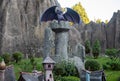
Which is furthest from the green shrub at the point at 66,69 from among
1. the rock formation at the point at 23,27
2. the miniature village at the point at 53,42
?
the rock formation at the point at 23,27

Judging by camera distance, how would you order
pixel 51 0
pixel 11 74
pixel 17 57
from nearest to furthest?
pixel 11 74, pixel 17 57, pixel 51 0

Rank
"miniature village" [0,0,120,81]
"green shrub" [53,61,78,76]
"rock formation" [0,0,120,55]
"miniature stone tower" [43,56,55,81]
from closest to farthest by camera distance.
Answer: "miniature stone tower" [43,56,55,81], "miniature village" [0,0,120,81], "green shrub" [53,61,78,76], "rock formation" [0,0,120,55]

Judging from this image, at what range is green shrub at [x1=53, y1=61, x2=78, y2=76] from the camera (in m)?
19.5

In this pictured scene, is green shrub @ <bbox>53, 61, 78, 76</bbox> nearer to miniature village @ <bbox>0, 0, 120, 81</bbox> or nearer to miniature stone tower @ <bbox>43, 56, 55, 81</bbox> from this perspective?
miniature village @ <bbox>0, 0, 120, 81</bbox>

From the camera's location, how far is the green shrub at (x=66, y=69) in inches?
769

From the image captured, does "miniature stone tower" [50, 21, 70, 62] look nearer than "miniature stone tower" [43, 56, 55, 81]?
No

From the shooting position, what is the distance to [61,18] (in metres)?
21.7

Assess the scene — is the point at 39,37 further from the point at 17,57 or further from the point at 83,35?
the point at 17,57

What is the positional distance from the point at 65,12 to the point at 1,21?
16.3m

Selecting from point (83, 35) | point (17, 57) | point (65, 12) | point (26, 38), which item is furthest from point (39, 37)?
point (65, 12)

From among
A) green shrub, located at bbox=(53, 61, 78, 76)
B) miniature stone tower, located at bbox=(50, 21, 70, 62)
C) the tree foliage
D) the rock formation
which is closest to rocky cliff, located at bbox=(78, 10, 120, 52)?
the rock formation

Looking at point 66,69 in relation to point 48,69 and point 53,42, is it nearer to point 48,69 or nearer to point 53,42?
point 53,42

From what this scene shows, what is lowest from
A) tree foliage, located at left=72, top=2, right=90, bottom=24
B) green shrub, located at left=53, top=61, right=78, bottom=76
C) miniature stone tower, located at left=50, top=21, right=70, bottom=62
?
green shrub, located at left=53, top=61, right=78, bottom=76

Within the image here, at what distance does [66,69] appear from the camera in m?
20.0
